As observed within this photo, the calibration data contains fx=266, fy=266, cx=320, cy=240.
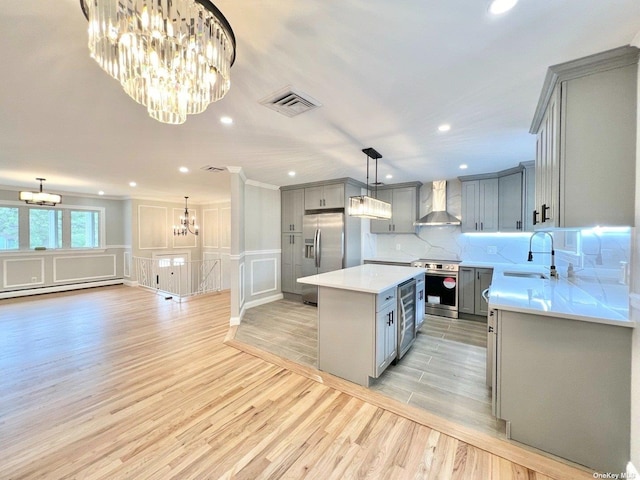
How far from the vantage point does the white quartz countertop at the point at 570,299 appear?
61.7 inches

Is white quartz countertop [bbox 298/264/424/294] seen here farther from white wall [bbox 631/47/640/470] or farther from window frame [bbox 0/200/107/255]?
window frame [bbox 0/200/107/255]

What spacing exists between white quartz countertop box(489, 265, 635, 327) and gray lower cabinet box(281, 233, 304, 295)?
3.57 metres

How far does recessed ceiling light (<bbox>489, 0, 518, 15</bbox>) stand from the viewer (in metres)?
1.16

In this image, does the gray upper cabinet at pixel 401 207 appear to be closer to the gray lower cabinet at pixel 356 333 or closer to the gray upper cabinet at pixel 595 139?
the gray lower cabinet at pixel 356 333

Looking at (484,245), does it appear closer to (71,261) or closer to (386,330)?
(386,330)

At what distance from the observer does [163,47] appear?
1.00 m

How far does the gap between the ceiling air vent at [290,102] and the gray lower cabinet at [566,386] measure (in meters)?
2.06

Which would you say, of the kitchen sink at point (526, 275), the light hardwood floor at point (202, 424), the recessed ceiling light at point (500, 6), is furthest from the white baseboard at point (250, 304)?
the recessed ceiling light at point (500, 6)

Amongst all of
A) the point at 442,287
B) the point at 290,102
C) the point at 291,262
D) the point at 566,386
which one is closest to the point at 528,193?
the point at 442,287

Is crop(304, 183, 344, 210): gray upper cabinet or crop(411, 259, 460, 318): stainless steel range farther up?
crop(304, 183, 344, 210): gray upper cabinet

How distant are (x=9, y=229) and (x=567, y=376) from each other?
9403 mm

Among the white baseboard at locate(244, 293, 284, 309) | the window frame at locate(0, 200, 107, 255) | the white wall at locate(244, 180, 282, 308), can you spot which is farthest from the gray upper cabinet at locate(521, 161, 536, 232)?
the window frame at locate(0, 200, 107, 255)

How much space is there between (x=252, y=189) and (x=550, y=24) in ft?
14.7

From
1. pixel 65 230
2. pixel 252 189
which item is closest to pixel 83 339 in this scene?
pixel 252 189
